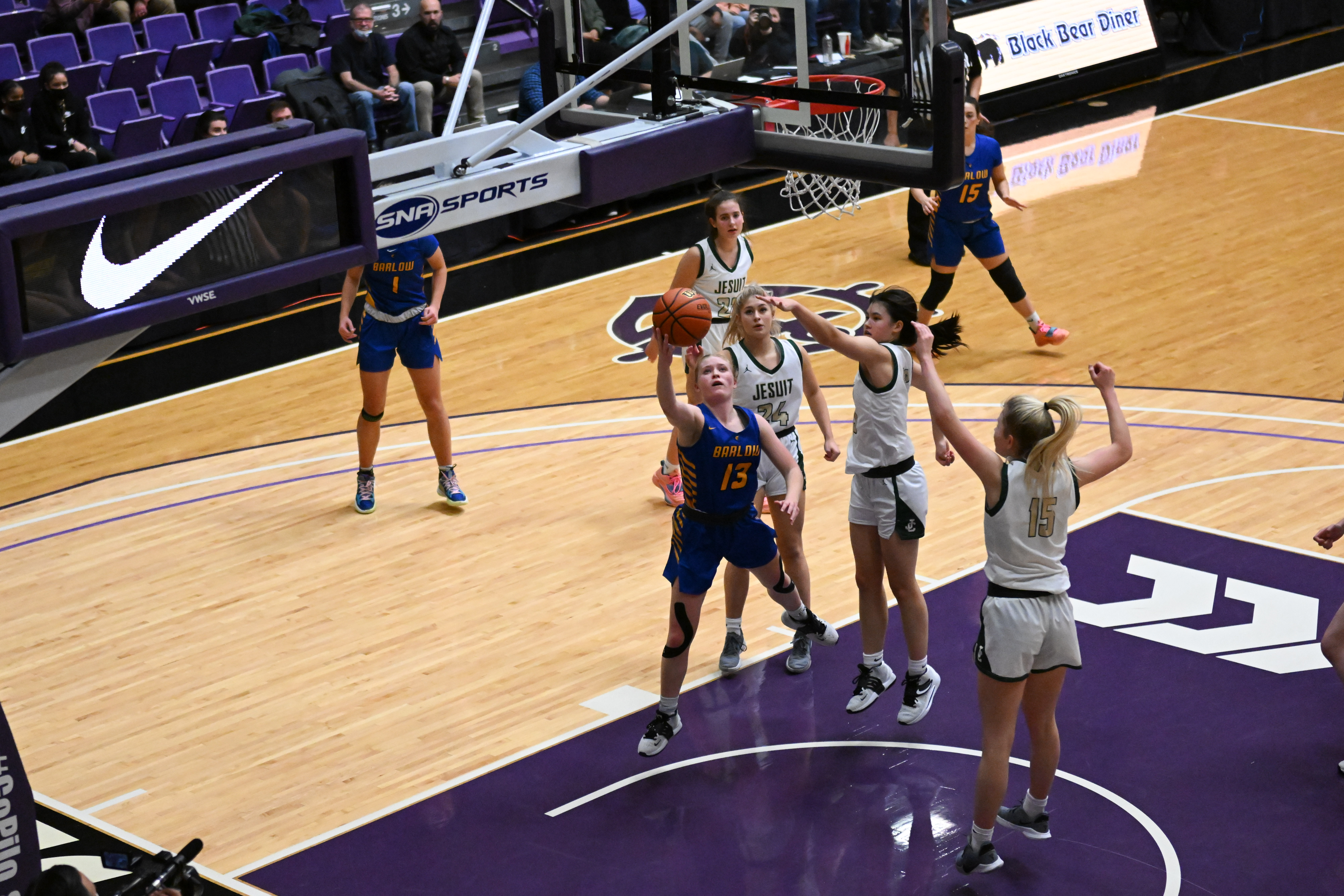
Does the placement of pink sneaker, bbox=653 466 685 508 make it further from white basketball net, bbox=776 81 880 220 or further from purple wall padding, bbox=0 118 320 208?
purple wall padding, bbox=0 118 320 208

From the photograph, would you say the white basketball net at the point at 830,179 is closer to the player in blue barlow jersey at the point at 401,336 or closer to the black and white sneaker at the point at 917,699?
the black and white sneaker at the point at 917,699

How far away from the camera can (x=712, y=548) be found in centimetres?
643

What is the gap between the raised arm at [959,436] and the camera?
532 centimetres

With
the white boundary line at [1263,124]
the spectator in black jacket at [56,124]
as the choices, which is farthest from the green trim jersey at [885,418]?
the white boundary line at [1263,124]

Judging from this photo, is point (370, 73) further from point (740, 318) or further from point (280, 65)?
point (740, 318)

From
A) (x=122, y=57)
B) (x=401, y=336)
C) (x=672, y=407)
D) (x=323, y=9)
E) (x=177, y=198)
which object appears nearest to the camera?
(x=177, y=198)

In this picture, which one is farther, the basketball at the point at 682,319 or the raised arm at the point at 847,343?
the basketball at the point at 682,319

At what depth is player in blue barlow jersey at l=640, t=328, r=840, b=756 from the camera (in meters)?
6.30

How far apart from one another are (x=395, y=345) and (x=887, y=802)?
4170 mm

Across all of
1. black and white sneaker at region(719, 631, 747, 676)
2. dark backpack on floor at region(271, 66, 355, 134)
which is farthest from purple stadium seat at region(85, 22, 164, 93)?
black and white sneaker at region(719, 631, 747, 676)

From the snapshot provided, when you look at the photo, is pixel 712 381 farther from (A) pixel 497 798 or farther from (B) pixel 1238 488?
(B) pixel 1238 488

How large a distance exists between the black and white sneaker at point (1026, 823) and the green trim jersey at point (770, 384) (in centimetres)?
202

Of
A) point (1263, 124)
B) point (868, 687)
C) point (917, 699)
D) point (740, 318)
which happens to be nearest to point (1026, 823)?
point (917, 699)

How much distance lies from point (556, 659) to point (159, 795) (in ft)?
6.16
